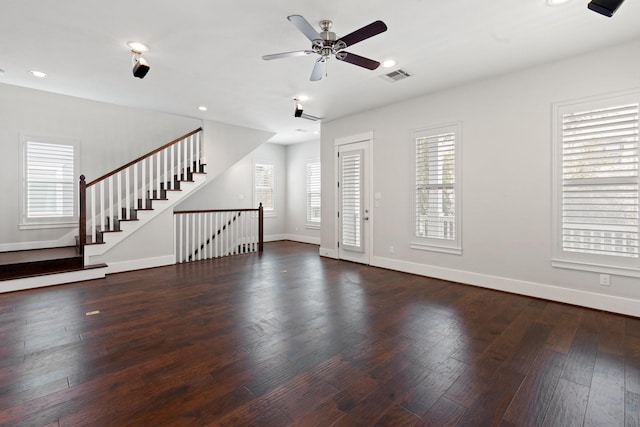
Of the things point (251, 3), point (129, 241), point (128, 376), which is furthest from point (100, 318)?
point (251, 3)

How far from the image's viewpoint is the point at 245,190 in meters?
8.56

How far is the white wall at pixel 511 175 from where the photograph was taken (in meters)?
3.47

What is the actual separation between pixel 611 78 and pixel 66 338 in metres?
6.17

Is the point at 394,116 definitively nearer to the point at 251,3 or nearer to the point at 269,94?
the point at 269,94

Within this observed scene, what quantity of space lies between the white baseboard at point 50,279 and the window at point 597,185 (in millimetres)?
6538

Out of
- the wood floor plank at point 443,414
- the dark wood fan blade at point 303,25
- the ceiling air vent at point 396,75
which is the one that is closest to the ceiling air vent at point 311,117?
the ceiling air vent at point 396,75

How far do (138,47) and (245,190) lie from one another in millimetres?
5276

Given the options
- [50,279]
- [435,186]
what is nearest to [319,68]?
[435,186]

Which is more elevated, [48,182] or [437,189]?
[48,182]

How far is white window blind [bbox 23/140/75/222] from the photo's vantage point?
5.13 meters

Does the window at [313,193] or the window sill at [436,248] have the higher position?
the window at [313,193]

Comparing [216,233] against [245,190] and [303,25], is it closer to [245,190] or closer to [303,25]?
[245,190]

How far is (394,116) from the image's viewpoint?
17.7 feet

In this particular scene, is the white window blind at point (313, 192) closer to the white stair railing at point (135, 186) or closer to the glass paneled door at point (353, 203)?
the glass paneled door at point (353, 203)
